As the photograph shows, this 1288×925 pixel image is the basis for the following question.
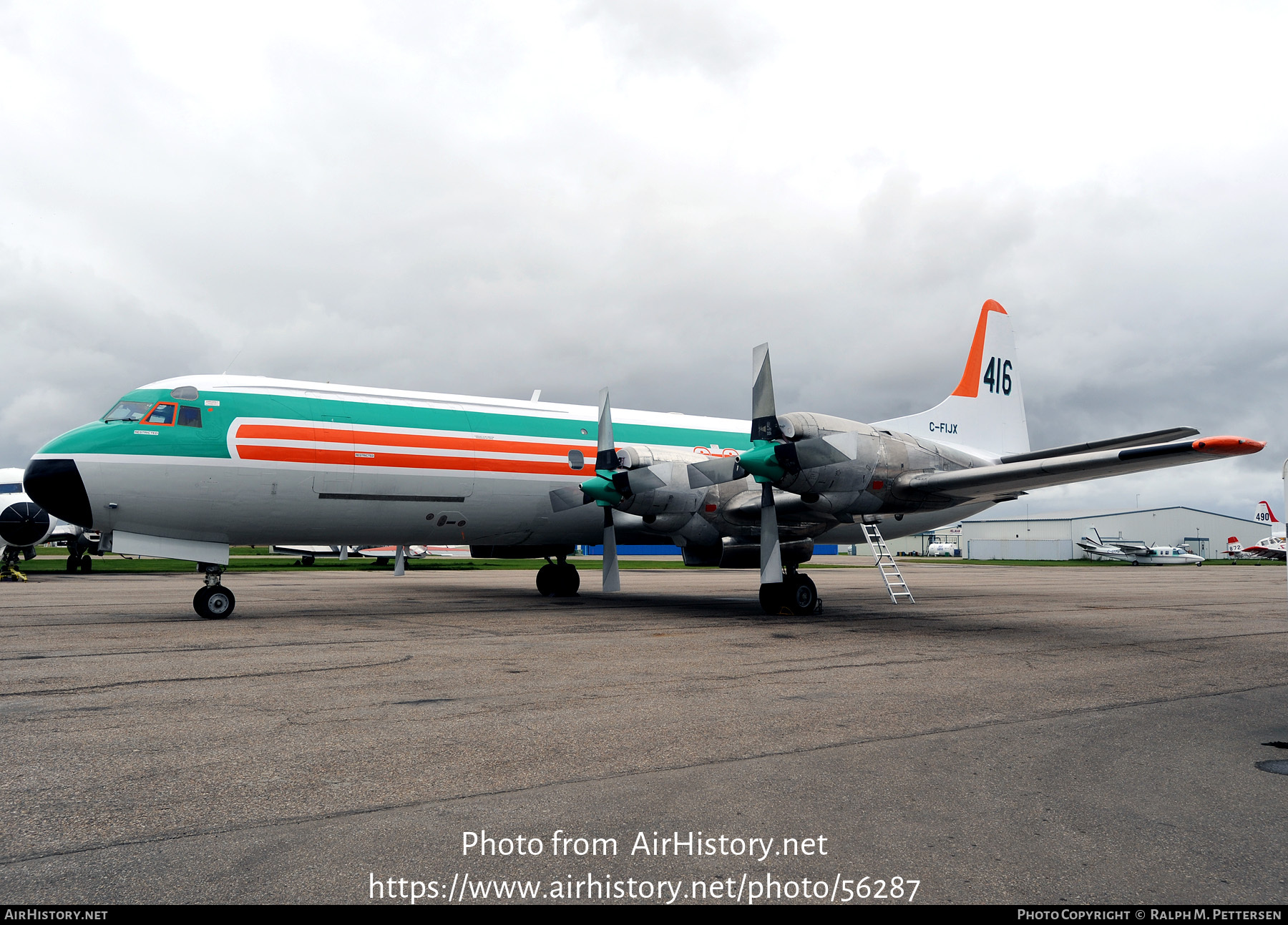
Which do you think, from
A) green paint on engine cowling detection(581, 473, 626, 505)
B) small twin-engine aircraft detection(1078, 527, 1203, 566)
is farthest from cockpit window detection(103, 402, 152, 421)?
small twin-engine aircraft detection(1078, 527, 1203, 566)

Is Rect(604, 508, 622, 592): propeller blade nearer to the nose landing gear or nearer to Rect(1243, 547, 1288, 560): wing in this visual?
the nose landing gear

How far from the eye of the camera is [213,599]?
13.3 metres

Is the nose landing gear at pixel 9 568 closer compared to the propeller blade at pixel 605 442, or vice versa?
the propeller blade at pixel 605 442

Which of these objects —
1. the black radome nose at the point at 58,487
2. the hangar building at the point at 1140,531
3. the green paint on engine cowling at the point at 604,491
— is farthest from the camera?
the hangar building at the point at 1140,531

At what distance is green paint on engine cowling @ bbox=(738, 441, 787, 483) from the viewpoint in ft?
43.5

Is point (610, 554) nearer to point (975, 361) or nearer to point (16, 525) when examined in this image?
point (975, 361)

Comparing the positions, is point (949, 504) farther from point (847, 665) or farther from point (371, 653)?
point (371, 653)

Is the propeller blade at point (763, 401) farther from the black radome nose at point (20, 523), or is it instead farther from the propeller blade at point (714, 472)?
the black radome nose at point (20, 523)

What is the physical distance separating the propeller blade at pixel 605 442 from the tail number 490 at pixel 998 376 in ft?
33.1

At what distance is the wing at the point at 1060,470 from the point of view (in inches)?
403

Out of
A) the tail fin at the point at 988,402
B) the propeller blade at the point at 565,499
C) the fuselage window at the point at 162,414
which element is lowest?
the propeller blade at the point at 565,499

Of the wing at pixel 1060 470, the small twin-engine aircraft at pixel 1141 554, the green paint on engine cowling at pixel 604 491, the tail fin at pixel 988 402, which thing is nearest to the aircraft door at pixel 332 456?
the green paint on engine cowling at pixel 604 491

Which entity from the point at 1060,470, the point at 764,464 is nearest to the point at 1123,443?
the point at 1060,470
